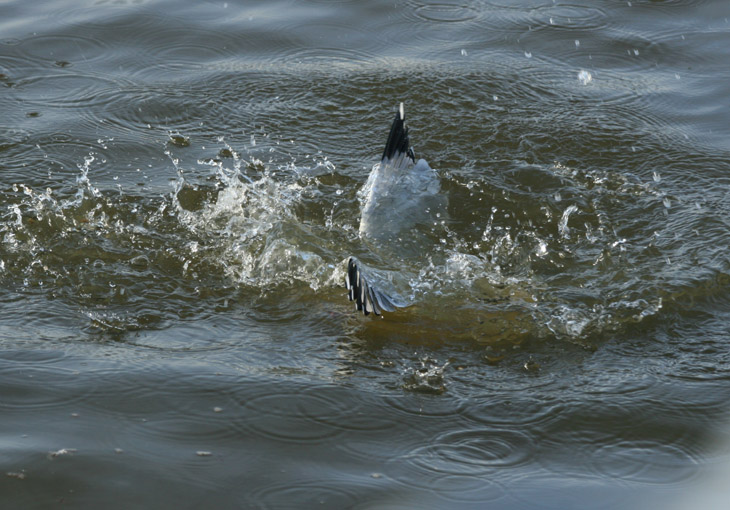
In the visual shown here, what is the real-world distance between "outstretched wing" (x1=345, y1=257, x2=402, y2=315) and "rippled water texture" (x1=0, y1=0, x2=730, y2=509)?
0.13 metres

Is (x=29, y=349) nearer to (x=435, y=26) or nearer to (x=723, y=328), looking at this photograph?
(x=723, y=328)

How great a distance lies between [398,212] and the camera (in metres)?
4.13

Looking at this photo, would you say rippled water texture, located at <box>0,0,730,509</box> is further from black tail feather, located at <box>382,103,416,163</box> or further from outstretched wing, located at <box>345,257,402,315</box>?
black tail feather, located at <box>382,103,416,163</box>

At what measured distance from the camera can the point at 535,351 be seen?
Result: 3178mm

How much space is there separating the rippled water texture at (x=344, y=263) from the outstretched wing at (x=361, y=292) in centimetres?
13

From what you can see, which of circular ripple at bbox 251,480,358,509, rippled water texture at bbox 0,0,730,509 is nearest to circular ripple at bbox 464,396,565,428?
rippled water texture at bbox 0,0,730,509

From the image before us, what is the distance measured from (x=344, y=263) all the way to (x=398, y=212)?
22.6 inches

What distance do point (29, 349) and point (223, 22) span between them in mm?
4333

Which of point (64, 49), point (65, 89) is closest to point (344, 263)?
point (65, 89)

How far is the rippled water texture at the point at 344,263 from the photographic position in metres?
2.52

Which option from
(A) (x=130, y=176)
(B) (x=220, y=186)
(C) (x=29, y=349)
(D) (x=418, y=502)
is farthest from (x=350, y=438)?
(A) (x=130, y=176)

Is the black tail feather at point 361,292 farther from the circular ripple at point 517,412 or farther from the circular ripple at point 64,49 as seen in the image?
the circular ripple at point 64,49

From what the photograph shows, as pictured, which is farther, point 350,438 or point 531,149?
point 531,149

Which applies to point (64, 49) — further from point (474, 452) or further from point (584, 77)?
point (474, 452)
